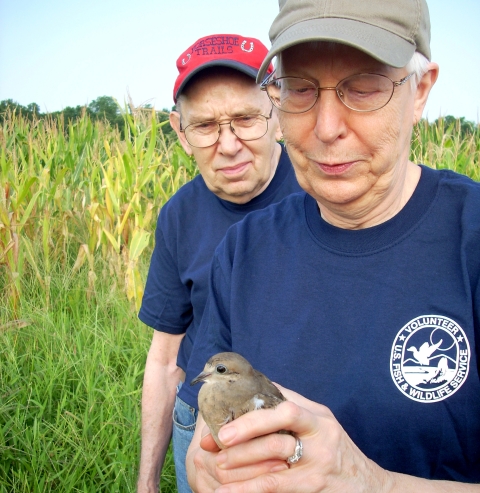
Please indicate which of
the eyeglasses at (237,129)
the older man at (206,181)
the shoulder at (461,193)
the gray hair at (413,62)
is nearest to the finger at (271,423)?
the shoulder at (461,193)

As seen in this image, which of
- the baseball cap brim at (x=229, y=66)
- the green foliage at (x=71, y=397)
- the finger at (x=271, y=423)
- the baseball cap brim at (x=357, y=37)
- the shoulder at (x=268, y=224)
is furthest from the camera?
the green foliage at (x=71, y=397)

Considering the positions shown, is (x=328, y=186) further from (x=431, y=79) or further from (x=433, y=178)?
(x=431, y=79)

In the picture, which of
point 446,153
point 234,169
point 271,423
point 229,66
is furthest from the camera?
point 446,153

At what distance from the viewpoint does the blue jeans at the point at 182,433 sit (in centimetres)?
272

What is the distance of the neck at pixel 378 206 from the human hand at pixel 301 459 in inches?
24.7

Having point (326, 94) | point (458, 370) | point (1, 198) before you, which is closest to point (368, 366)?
point (458, 370)

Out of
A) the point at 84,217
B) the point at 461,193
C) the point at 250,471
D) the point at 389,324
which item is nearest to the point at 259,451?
the point at 250,471

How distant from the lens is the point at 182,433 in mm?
2797

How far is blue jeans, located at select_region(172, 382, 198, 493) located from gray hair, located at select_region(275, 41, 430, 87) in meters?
1.70

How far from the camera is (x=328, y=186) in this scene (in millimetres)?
1797

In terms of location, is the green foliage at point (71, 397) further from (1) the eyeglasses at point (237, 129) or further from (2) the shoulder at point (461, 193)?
(2) the shoulder at point (461, 193)

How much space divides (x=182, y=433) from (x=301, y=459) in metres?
1.45

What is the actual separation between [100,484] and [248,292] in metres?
1.90

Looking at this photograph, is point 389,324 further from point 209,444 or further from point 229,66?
point 229,66
